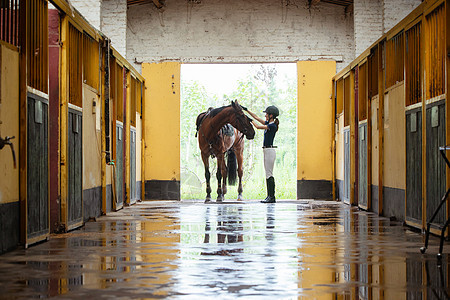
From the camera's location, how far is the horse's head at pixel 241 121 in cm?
1360

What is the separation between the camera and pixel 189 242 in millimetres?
5969

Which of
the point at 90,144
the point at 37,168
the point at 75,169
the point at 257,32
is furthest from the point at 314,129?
the point at 37,168

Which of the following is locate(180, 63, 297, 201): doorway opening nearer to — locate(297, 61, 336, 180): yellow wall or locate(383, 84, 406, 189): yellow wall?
locate(297, 61, 336, 180): yellow wall

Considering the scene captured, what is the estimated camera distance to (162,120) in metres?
15.1

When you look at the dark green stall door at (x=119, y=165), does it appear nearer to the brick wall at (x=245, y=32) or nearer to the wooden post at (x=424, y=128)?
the brick wall at (x=245, y=32)

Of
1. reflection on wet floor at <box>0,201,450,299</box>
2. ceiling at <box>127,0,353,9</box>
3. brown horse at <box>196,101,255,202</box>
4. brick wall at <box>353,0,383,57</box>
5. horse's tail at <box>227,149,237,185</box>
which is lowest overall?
reflection on wet floor at <box>0,201,450,299</box>

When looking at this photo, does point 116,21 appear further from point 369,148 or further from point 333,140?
point 369,148

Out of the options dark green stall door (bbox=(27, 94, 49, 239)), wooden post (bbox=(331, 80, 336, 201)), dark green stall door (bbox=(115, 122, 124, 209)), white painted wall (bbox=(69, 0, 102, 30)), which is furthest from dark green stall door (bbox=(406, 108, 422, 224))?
white painted wall (bbox=(69, 0, 102, 30))

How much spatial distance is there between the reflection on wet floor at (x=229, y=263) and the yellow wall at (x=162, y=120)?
7.18 metres

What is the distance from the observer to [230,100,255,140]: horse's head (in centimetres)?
1360

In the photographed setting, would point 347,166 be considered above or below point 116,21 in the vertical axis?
below

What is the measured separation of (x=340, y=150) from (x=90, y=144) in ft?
21.7

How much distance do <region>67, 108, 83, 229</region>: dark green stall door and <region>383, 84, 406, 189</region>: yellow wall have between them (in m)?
3.84

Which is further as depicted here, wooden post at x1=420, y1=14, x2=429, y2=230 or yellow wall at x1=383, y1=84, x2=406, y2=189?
yellow wall at x1=383, y1=84, x2=406, y2=189
